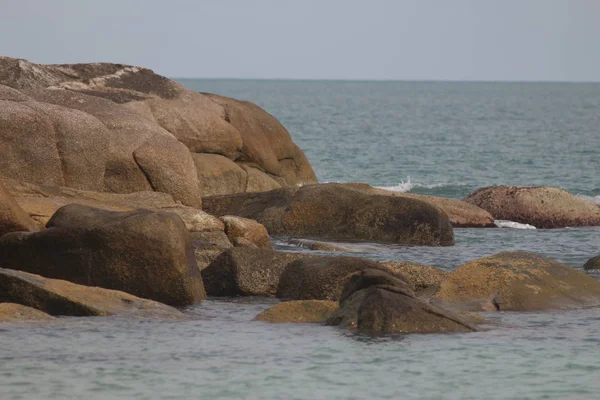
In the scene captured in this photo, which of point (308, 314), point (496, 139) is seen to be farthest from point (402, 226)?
point (496, 139)

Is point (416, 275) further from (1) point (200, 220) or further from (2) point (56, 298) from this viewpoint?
(2) point (56, 298)

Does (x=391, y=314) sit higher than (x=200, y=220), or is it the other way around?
(x=200, y=220)

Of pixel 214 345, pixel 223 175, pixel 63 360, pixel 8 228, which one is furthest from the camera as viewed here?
pixel 223 175

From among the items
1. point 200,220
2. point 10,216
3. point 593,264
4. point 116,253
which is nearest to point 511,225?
point 593,264

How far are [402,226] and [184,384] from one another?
12012 millimetres

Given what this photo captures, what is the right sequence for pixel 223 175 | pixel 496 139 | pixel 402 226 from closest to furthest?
pixel 402 226 < pixel 223 175 < pixel 496 139

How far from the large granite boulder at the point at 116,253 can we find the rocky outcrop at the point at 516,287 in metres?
3.41

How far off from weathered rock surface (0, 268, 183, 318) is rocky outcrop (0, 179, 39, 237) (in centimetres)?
210

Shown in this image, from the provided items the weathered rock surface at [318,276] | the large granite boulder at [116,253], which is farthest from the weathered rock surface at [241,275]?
the large granite boulder at [116,253]

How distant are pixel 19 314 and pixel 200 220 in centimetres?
574

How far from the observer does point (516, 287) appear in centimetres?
1491

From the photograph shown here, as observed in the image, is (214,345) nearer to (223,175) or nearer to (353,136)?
(223,175)

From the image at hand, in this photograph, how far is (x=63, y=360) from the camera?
1121 centimetres

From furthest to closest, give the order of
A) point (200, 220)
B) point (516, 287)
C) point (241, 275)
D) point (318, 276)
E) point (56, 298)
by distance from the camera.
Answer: point (200, 220) < point (241, 275) < point (318, 276) < point (516, 287) < point (56, 298)
